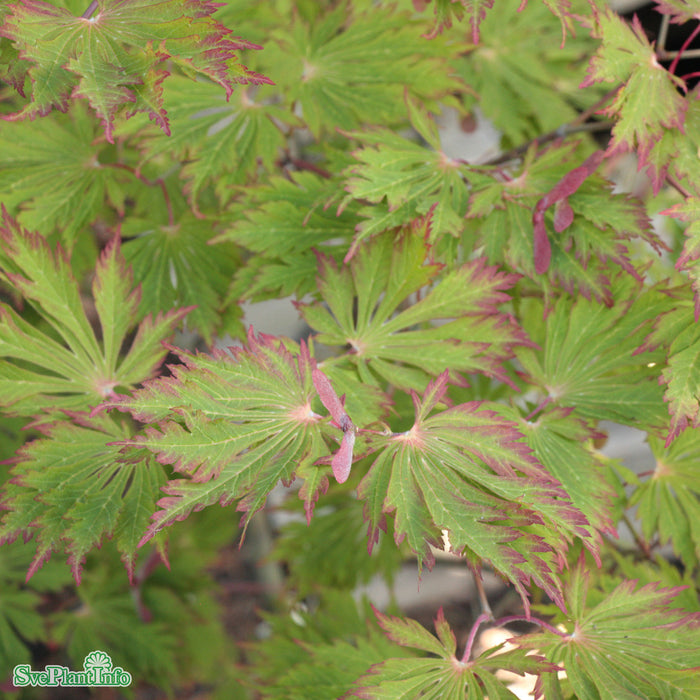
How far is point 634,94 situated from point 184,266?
77 centimetres

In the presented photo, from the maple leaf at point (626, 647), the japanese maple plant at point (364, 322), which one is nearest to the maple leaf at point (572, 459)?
the japanese maple plant at point (364, 322)

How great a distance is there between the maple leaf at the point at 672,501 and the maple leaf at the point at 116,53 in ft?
2.96

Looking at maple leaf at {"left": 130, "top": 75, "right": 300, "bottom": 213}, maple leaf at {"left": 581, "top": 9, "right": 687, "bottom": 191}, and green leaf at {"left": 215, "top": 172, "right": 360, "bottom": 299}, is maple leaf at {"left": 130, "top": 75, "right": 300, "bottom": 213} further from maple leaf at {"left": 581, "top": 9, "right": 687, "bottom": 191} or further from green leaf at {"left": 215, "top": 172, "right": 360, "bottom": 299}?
maple leaf at {"left": 581, "top": 9, "right": 687, "bottom": 191}

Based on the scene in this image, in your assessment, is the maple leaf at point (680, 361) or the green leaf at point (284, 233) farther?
the green leaf at point (284, 233)

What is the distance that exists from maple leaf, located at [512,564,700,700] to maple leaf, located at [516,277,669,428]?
26cm

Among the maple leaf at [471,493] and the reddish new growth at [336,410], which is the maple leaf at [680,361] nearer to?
the maple leaf at [471,493]

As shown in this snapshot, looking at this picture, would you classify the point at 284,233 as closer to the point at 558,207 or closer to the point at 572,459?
the point at 558,207

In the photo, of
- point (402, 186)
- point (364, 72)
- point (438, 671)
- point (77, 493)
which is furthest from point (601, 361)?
point (77, 493)

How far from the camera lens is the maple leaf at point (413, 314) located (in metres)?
A: 0.84

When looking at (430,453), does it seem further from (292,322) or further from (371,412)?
(292,322)

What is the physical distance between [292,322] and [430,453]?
119cm

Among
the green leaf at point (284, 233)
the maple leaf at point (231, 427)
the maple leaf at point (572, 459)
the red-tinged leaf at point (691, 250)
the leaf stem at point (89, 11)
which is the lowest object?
the maple leaf at point (572, 459)

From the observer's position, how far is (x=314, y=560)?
1.46m

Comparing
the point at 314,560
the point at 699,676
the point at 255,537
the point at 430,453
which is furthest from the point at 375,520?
the point at 255,537
